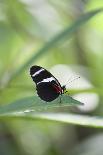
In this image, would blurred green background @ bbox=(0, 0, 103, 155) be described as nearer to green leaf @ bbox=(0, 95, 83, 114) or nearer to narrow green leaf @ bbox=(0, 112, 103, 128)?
narrow green leaf @ bbox=(0, 112, 103, 128)

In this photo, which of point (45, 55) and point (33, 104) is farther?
point (45, 55)

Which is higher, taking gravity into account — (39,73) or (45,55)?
(45,55)

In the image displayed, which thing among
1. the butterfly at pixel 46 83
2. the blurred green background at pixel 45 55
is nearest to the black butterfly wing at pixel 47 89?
the butterfly at pixel 46 83

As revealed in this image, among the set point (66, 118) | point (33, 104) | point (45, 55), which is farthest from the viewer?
point (45, 55)

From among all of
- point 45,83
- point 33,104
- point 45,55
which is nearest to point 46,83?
point 45,83

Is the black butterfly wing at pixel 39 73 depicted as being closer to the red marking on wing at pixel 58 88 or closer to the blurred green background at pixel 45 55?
the red marking on wing at pixel 58 88

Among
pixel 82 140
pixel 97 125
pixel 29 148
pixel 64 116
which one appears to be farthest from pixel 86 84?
pixel 97 125

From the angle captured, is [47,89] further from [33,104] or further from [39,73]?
[33,104]

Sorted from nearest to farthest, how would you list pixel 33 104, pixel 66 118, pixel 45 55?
1. pixel 33 104
2. pixel 66 118
3. pixel 45 55
